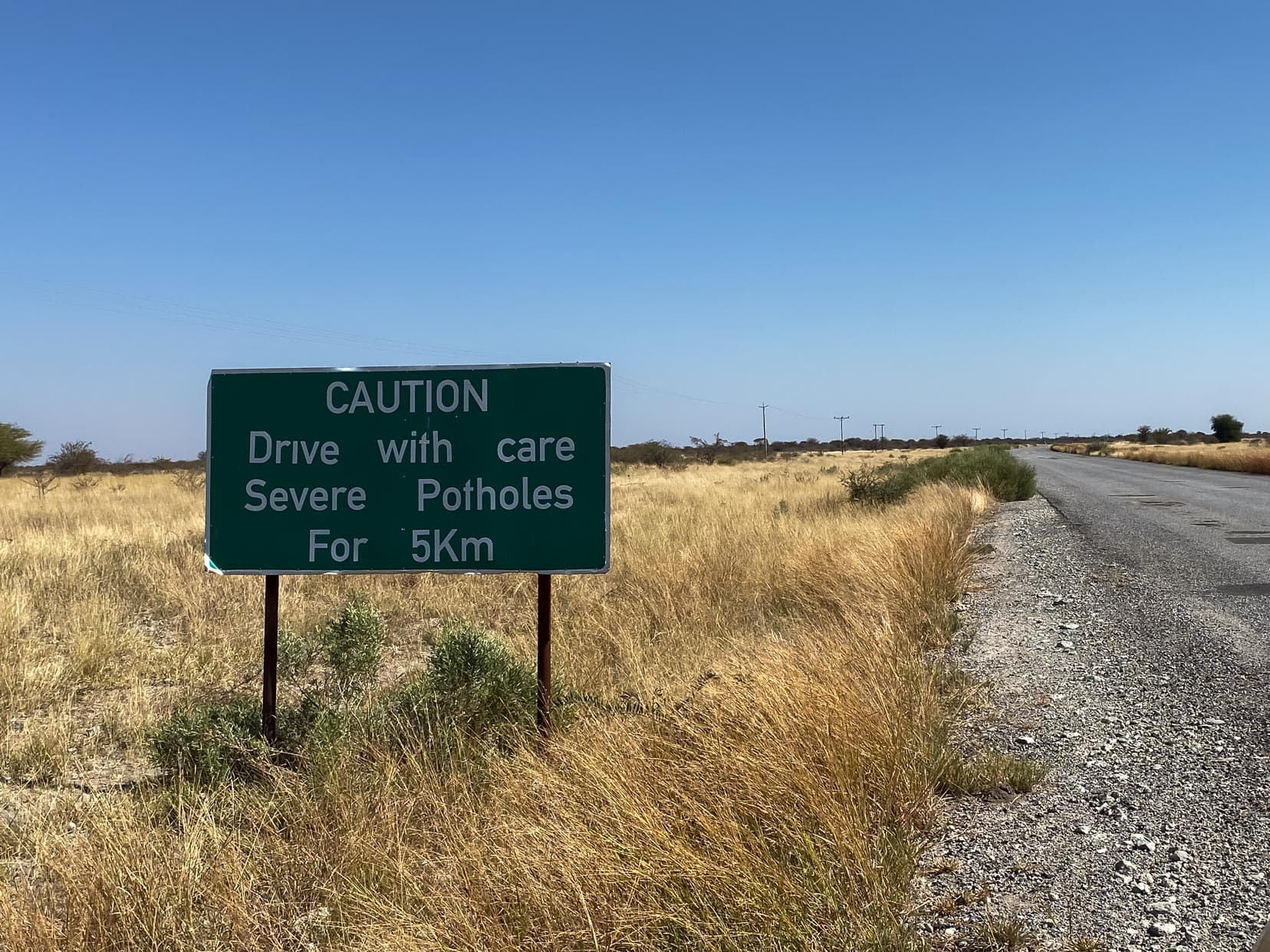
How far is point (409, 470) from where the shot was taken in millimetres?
4238

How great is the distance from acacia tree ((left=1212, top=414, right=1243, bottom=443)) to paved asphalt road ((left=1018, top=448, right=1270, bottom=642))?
94.2 metres

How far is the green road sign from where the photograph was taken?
418 cm

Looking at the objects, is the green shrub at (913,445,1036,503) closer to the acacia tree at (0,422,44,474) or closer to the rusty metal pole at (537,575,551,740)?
the rusty metal pole at (537,575,551,740)

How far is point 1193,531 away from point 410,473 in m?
13.3

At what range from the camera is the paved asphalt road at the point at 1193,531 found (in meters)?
7.99

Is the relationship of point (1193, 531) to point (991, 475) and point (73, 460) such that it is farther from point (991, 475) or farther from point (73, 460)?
point (73, 460)

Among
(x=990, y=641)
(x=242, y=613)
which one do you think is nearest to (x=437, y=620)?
(x=242, y=613)

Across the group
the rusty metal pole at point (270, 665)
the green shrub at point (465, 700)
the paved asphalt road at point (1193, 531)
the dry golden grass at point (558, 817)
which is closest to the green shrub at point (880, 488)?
the paved asphalt road at point (1193, 531)

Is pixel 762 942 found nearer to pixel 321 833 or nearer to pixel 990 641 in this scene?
pixel 321 833

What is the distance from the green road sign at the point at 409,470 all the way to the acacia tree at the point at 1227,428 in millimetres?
123896

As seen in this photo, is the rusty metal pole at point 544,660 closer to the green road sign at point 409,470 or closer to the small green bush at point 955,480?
the green road sign at point 409,470

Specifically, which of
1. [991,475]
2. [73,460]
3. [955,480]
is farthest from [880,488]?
[73,460]

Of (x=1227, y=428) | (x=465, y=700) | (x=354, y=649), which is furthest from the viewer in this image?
(x=1227, y=428)

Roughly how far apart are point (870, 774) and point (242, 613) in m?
7.02
